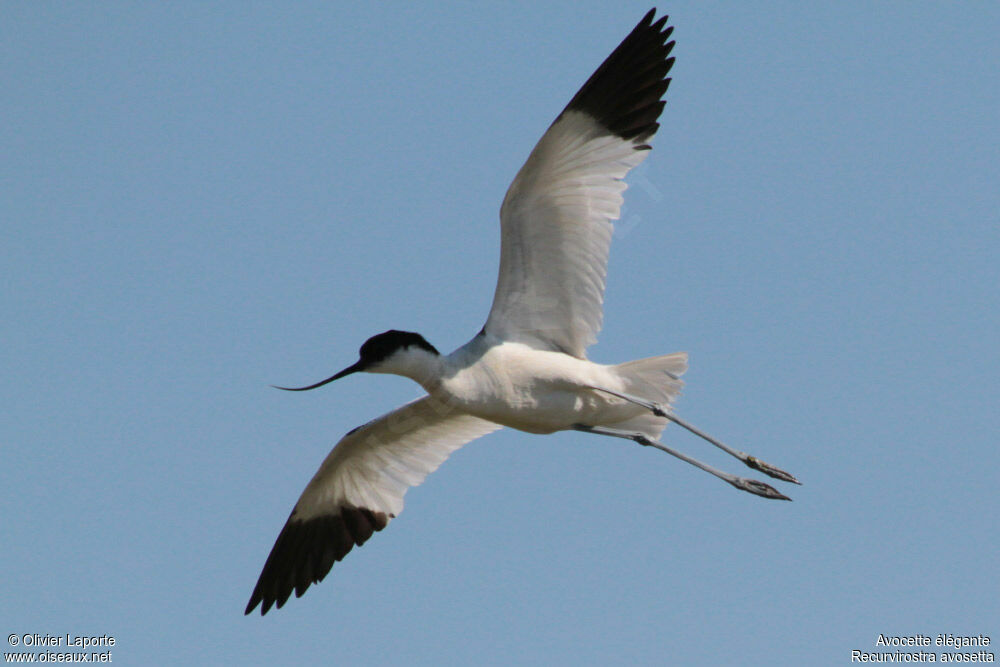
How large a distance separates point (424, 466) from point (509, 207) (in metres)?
3.20

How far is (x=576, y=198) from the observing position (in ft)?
32.3

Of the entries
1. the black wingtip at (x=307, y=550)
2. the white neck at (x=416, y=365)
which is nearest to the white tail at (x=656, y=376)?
the white neck at (x=416, y=365)

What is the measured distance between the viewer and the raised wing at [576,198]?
9.80 meters

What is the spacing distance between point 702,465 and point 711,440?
34 cm

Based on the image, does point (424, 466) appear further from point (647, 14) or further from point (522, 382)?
point (647, 14)

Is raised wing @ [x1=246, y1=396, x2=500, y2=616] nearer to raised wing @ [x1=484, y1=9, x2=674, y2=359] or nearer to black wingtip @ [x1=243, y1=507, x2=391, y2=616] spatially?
black wingtip @ [x1=243, y1=507, x2=391, y2=616]

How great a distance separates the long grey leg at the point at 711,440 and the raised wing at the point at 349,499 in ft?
7.14

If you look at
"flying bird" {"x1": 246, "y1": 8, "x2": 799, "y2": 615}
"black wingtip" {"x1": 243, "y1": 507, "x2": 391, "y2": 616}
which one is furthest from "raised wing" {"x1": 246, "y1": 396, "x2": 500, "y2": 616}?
"flying bird" {"x1": 246, "y1": 8, "x2": 799, "y2": 615}

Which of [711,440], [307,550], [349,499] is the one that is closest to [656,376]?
[711,440]

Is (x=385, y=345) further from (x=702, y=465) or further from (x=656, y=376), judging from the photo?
(x=702, y=465)

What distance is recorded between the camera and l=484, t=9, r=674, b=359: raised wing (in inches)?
386

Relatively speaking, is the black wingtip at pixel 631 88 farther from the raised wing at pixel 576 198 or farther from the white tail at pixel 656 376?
the white tail at pixel 656 376

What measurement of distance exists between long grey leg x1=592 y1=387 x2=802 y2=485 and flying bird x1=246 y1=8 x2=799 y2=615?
0.04ft

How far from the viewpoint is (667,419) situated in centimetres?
1037
